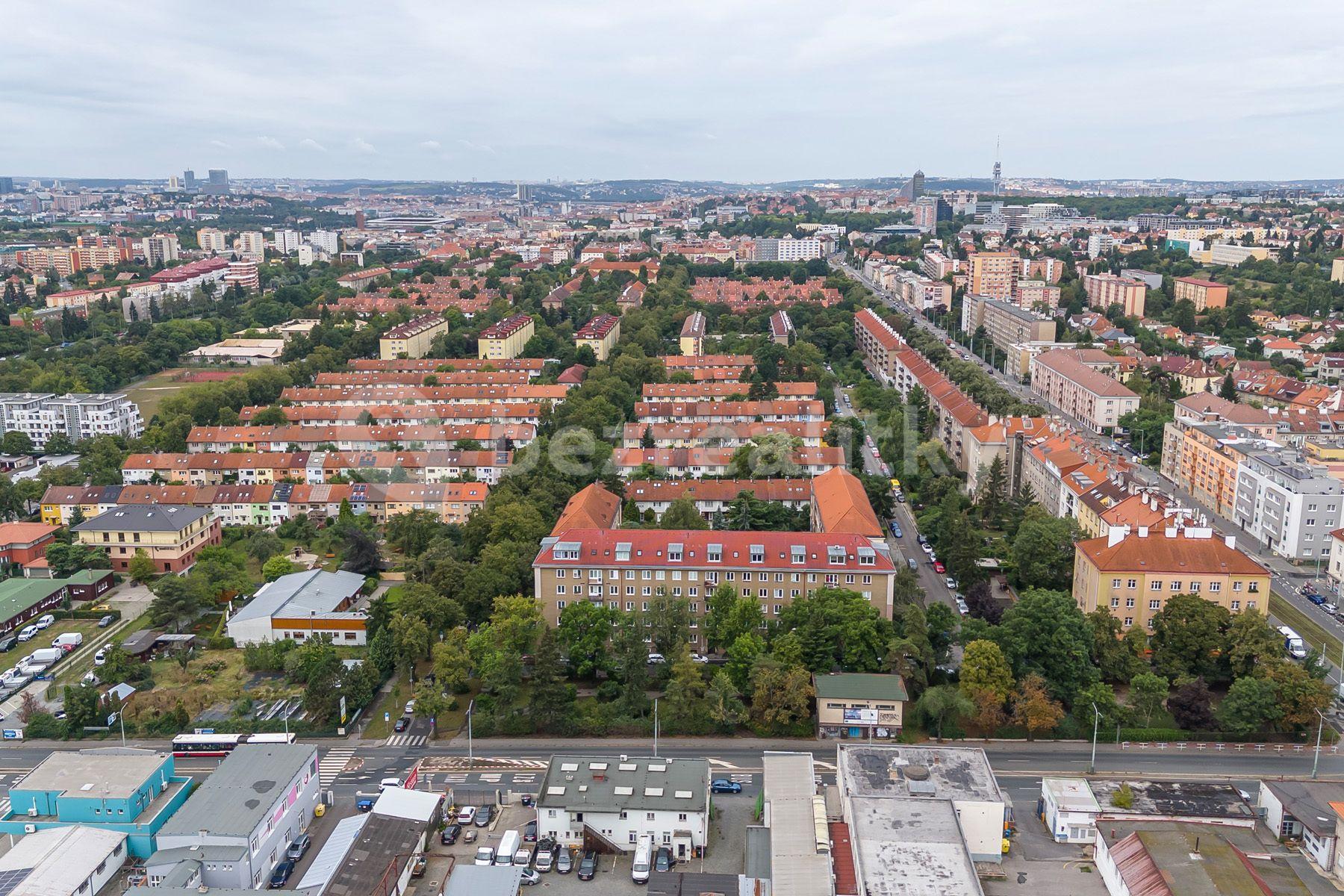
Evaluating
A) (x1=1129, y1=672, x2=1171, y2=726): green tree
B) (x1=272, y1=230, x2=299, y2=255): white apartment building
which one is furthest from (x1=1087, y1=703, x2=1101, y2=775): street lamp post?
(x1=272, y1=230, x2=299, y2=255): white apartment building

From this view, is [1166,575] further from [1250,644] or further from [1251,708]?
[1251,708]

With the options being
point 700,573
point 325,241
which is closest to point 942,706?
point 700,573

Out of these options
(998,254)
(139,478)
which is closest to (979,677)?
(139,478)

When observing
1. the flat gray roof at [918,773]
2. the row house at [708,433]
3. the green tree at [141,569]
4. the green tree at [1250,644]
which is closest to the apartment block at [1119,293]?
the row house at [708,433]

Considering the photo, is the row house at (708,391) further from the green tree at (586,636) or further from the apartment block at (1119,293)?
the apartment block at (1119,293)

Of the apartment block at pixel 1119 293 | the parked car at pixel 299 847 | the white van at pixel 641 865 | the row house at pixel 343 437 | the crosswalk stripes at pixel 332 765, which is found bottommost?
the parked car at pixel 299 847

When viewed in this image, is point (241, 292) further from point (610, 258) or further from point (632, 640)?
point (632, 640)

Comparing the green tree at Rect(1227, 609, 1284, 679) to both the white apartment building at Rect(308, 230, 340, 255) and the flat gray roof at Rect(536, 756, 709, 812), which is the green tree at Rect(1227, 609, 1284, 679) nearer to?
the flat gray roof at Rect(536, 756, 709, 812)
